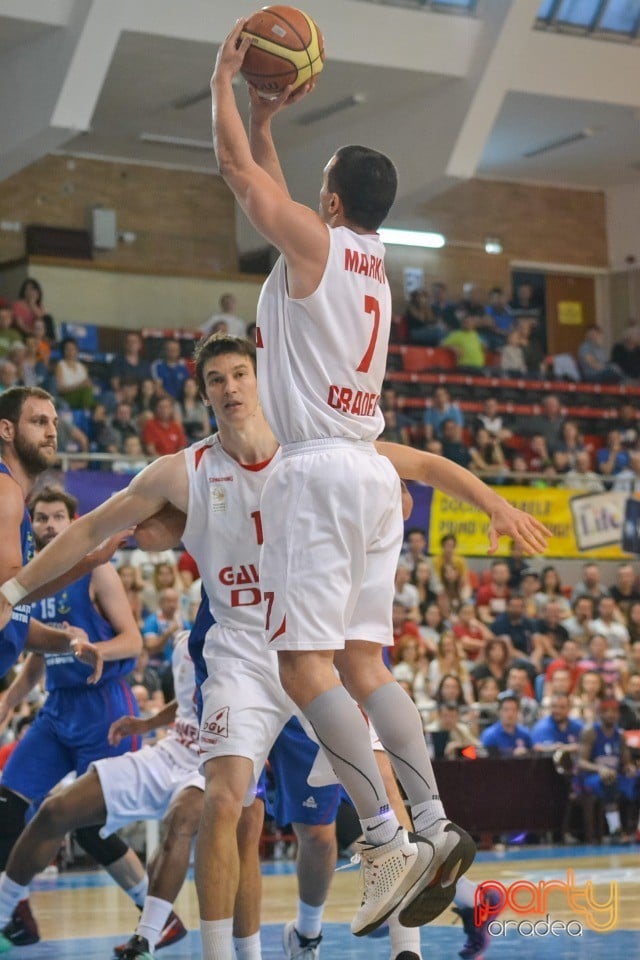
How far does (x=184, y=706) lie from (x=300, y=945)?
138cm

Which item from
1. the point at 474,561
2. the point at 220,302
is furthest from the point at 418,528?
the point at 220,302

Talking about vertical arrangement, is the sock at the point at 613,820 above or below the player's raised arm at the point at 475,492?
below

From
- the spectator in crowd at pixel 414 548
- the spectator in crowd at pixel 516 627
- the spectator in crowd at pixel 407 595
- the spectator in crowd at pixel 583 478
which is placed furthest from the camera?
the spectator in crowd at pixel 583 478

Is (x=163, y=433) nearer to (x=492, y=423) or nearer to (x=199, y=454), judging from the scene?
(x=492, y=423)

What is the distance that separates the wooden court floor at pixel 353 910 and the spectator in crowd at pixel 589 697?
2.27m

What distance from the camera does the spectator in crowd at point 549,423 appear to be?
21.4 meters

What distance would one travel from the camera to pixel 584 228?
28.7m

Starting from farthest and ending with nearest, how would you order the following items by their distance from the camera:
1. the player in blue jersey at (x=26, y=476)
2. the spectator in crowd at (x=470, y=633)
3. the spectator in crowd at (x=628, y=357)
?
1. the spectator in crowd at (x=628, y=357)
2. the spectator in crowd at (x=470, y=633)
3. the player in blue jersey at (x=26, y=476)

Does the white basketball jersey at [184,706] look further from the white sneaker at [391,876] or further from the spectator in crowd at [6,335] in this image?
the spectator in crowd at [6,335]

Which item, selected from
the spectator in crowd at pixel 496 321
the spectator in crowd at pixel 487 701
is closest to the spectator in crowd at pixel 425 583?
the spectator in crowd at pixel 487 701

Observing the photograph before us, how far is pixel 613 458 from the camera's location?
21219 millimetres

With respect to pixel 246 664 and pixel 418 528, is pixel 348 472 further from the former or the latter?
pixel 418 528

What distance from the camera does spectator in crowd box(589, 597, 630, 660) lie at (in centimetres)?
1733

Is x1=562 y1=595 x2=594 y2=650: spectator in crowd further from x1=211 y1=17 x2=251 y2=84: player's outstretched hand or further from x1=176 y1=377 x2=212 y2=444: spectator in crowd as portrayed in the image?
x1=211 y1=17 x2=251 y2=84: player's outstretched hand
